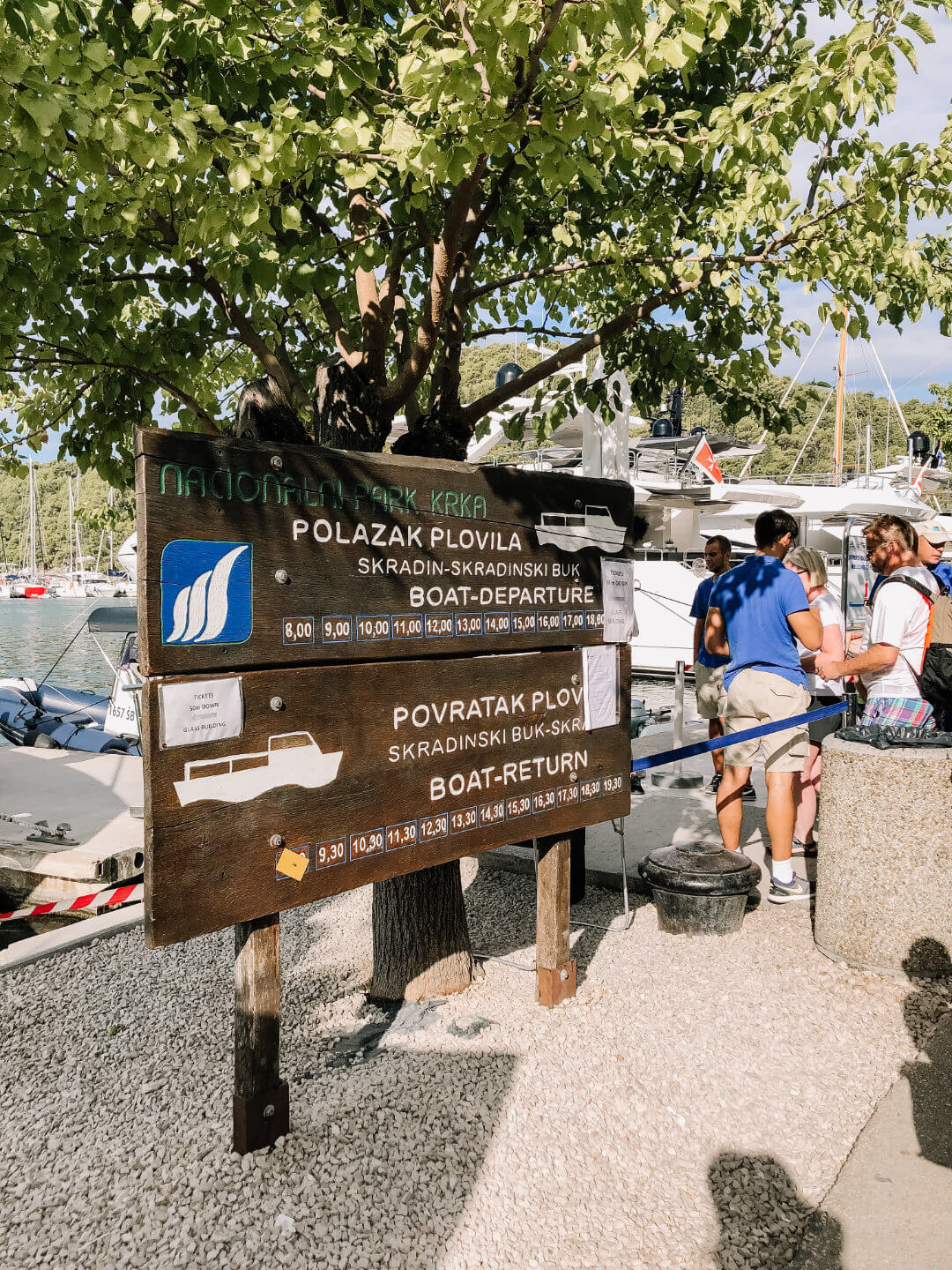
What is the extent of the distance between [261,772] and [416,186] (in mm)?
2084

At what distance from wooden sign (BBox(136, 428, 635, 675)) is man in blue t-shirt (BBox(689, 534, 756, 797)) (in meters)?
2.27

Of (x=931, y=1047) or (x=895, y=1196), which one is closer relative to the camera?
(x=895, y=1196)

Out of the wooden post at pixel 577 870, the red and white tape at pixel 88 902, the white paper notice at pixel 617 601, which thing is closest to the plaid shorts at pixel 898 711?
the white paper notice at pixel 617 601

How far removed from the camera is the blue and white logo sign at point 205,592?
2.69 m

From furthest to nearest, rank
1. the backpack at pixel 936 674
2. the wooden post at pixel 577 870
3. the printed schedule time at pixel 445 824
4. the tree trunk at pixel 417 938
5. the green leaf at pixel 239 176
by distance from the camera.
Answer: the wooden post at pixel 577 870 → the backpack at pixel 936 674 → the tree trunk at pixel 417 938 → the printed schedule time at pixel 445 824 → the green leaf at pixel 239 176

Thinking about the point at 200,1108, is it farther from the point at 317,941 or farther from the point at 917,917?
the point at 917,917

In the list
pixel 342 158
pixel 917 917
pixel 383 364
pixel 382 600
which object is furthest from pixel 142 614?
pixel 917 917

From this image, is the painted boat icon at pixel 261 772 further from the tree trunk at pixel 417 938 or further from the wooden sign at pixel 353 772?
the tree trunk at pixel 417 938

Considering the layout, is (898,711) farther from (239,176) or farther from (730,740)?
(239,176)

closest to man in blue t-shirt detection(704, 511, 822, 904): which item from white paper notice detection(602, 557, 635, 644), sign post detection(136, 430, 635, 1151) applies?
white paper notice detection(602, 557, 635, 644)

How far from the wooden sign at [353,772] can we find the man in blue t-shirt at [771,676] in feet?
4.71

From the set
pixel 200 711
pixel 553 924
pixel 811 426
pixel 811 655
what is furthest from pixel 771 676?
pixel 811 426

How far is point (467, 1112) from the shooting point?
3277 millimetres

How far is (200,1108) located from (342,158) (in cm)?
344
